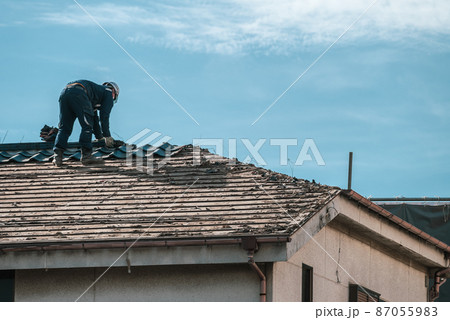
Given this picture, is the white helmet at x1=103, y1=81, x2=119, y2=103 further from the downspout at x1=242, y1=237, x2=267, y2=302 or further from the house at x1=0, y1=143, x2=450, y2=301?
the downspout at x1=242, y1=237, x2=267, y2=302

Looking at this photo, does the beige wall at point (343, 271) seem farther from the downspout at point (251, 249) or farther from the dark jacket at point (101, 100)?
the dark jacket at point (101, 100)

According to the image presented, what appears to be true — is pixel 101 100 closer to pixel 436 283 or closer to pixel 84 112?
pixel 84 112

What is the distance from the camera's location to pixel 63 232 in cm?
1370

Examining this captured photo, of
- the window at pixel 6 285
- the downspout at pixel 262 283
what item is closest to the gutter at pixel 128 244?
the downspout at pixel 262 283

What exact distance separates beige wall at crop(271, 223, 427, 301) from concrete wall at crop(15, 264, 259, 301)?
56 centimetres

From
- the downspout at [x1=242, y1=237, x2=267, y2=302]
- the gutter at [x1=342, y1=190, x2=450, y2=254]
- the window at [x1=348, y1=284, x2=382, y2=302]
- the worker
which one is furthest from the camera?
the worker

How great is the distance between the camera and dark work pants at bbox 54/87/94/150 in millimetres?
17500

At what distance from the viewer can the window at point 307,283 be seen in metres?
14.3

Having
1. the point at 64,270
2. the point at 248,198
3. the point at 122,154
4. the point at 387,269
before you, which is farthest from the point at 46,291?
the point at 387,269

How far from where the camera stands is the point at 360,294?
52.9ft

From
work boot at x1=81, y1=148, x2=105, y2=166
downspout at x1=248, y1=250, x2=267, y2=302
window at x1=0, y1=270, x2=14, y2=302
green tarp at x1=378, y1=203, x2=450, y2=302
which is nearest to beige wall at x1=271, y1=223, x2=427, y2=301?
downspout at x1=248, y1=250, x2=267, y2=302

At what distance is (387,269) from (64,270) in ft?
22.2

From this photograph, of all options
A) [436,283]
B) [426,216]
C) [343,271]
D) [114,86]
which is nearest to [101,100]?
[114,86]

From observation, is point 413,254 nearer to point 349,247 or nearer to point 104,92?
point 349,247
